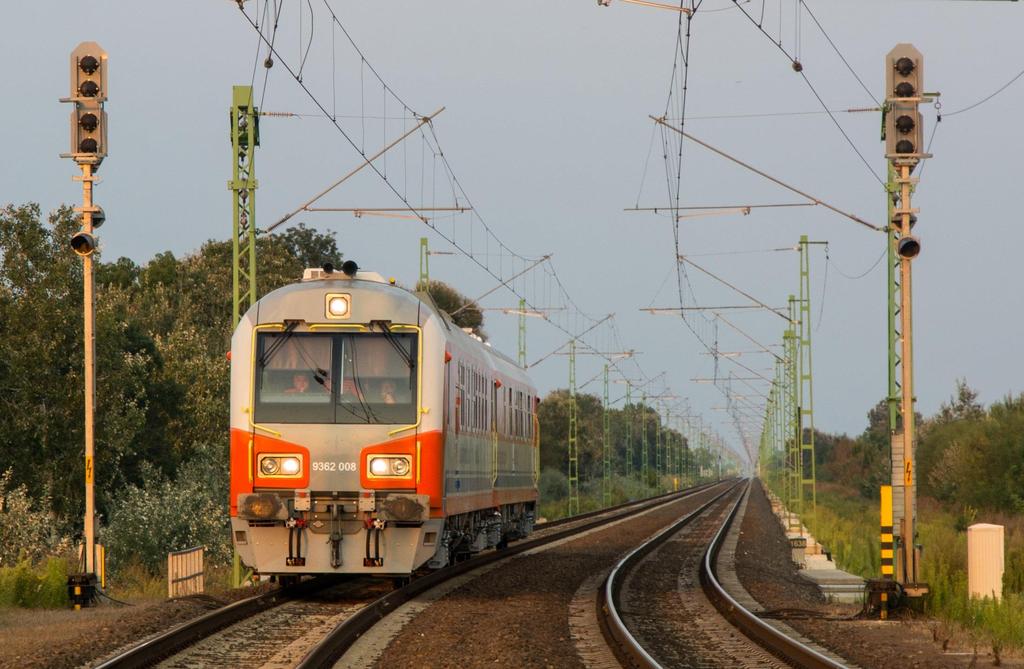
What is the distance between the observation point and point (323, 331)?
57.9 feet

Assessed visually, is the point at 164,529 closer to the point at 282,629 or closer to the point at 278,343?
the point at 278,343

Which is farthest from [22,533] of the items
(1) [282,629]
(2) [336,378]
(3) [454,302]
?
(3) [454,302]

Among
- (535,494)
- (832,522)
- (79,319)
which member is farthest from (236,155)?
(832,522)

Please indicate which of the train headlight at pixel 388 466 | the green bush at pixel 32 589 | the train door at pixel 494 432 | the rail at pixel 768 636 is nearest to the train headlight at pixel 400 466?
the train headlight at pixel 388 466

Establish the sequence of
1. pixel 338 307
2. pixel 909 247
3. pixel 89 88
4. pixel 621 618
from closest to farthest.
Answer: pixel 621 618 < pixel 909 247 < pixel 338 307 < pixel 89 88

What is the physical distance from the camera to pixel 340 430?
17281 mm

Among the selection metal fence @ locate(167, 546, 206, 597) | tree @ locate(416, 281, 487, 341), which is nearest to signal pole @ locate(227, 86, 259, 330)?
metal fence @ locate(167, 546, 206, 597)

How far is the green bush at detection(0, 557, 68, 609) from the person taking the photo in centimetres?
1770

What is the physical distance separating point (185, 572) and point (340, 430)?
4217 millimetres

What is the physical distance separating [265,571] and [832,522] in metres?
32.5

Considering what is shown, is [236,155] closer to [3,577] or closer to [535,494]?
[3,577]

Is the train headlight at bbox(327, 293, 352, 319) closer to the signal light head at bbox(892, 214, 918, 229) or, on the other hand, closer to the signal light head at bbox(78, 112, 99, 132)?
the signal light head at bbox(78, 112, 99, 132)

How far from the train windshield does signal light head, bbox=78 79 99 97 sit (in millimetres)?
3638

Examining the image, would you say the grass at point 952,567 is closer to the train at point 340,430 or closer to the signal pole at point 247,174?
the train at point 340,430
